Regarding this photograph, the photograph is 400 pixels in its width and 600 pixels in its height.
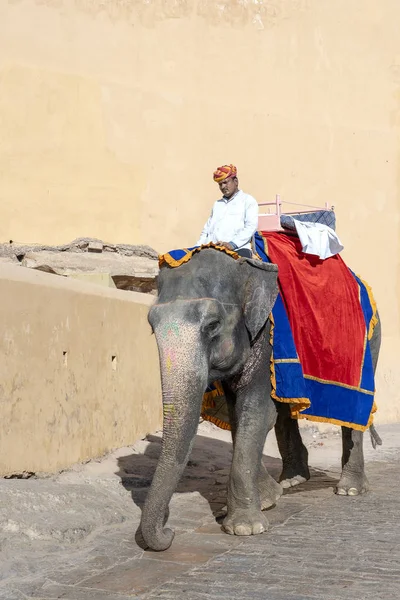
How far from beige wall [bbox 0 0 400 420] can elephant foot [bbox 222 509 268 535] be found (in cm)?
811

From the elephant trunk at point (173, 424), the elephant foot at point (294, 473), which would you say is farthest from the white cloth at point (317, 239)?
the elephant trunk at point (173, 424)

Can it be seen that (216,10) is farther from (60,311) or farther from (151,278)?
(60,311)

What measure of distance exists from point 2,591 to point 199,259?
2.28 metres

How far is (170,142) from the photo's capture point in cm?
1380

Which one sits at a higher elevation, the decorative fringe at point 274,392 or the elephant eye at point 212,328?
the elephant eye at point 212,328

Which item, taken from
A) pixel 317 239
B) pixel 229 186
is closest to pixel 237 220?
pixel 229 186

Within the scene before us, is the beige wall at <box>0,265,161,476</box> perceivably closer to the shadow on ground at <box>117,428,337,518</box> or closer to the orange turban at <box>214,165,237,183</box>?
the shadow on ground at <box>117,428,337,518</box>

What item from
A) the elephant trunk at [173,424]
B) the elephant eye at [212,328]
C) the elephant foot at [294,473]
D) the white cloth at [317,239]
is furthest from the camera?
the elephant foot at [294,473]

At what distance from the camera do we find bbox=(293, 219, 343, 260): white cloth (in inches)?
266

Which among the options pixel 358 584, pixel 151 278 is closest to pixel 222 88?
pixel 151 278

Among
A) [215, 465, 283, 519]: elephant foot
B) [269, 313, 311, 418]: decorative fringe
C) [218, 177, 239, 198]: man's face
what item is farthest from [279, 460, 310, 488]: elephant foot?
[218, 177, 239, 198]: man's face

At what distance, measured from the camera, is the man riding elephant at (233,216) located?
6.23 m

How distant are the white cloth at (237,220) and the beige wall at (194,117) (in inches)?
275

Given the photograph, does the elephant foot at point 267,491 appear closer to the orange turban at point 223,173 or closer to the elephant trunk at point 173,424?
the elephant trunk at point 173,424
